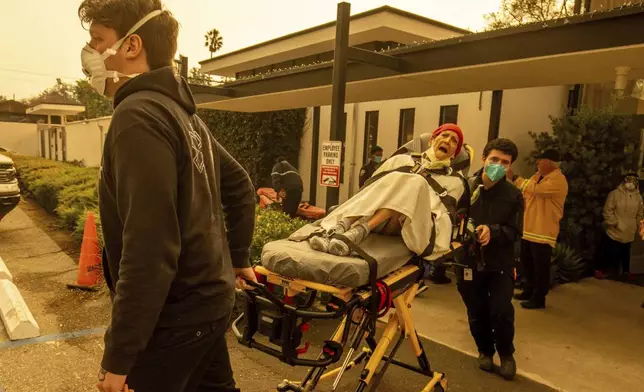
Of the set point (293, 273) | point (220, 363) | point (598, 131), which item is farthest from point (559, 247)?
point (220, 363)

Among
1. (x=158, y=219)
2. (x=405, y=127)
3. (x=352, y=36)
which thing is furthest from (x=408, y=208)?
(x=352, y=36)

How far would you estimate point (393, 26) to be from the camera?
11.6 metres

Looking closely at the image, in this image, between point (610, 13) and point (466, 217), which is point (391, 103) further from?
point (466, 217)

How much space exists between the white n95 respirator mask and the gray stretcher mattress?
4.32 ft

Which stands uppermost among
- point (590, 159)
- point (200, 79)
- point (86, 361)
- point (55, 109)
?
point (200, 79)

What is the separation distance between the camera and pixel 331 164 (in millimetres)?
6086

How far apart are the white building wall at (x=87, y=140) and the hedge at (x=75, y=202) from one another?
21.9ft

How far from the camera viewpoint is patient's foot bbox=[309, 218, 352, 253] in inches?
109

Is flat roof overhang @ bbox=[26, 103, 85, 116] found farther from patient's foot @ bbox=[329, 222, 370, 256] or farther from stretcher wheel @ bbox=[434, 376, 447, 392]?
stretcher wheel @ bbox=[434, 376, 447, 392]

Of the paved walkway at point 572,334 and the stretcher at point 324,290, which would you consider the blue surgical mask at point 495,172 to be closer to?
the stretcher at point 324,290

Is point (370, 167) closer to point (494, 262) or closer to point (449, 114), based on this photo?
point (449, 114)

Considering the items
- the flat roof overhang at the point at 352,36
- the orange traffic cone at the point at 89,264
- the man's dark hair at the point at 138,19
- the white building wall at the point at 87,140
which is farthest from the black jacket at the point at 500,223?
the white building wall at the point at 87,140

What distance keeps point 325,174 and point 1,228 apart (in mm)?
7872

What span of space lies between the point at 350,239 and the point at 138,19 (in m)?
1.72
